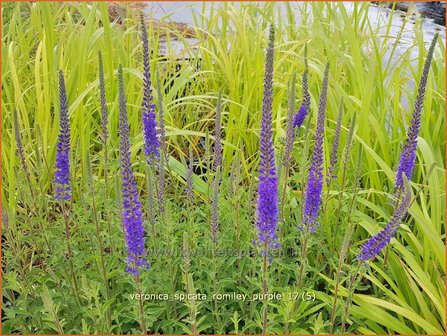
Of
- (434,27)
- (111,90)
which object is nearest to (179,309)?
(111,90)

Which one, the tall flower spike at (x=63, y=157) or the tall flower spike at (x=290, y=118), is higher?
the tall flower spike at (x=290, y=118)

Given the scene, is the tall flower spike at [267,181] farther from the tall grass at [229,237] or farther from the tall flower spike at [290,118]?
the tall grass at [229,237]

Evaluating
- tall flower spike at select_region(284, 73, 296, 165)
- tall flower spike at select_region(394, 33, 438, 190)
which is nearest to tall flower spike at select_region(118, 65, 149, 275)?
tall flower spike at select_region(284, 73, 296, 165)

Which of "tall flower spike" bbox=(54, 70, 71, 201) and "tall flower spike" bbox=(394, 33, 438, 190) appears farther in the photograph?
Result: "tall flower spike" bbox=(394, 33, 438, 190)

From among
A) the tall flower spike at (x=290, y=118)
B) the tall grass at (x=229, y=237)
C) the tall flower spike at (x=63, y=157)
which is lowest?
the tall grass at (x=229, y=237)

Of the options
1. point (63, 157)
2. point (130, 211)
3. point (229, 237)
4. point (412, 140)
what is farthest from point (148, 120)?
point (412, 140)

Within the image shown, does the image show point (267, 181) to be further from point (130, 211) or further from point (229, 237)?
point (229, 237)

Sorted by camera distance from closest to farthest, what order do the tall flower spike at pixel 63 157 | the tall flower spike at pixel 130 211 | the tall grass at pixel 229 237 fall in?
the tall flower spike at pixel 130 211 < the tall flower spike at pixel 63 157 < the tall grass at pixel 229 237

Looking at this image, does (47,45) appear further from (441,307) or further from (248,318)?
(441,307)

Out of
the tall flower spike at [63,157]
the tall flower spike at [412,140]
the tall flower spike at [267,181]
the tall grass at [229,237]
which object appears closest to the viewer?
the tall flower spike at [267,181]

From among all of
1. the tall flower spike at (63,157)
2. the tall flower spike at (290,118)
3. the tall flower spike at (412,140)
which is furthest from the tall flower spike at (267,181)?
the tall flower spike at (63,157)

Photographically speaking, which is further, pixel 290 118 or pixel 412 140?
pixel 412 140

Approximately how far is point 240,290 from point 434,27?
4969mm

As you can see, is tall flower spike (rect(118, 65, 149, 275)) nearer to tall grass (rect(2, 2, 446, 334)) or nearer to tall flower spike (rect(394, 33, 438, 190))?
tall grass (rect(2, 2, 446, 334))
